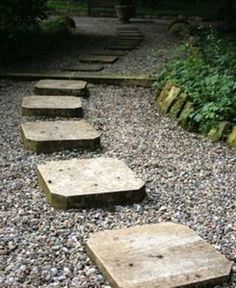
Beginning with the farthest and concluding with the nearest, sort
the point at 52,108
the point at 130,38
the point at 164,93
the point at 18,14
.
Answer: the point at 130,38, the point at 18,14, the point at 164,93, the point at 52,108

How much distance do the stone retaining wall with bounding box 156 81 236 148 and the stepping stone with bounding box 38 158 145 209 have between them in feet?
4.41

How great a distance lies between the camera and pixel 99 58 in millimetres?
8469

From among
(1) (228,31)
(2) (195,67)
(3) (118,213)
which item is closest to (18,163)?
(3) (118,213)

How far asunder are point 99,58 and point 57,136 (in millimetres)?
4274

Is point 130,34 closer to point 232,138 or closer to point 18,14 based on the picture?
point 18,14

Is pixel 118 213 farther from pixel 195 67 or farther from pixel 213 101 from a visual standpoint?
pixel 195 67

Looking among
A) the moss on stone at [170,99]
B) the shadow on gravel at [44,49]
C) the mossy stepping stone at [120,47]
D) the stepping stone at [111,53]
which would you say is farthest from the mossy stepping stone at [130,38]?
the moss on stone at [170,99]

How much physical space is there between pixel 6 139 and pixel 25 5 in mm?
4326

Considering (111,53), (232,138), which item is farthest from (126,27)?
(232,138)

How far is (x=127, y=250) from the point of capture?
261cm

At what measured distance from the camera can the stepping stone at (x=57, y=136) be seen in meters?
4.27

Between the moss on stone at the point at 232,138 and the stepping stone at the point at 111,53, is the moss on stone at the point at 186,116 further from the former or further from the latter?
the stepping stone at the point at 111,53

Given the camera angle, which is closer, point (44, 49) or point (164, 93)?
point (164, 93)

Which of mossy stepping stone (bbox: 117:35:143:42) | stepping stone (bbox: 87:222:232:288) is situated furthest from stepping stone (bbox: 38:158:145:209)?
mossy stepping stone (bbox: 117:35:143:42)
